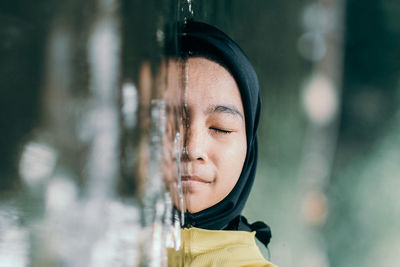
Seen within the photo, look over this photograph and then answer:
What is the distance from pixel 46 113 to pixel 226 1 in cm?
61

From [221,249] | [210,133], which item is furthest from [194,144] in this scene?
A: [221,249]

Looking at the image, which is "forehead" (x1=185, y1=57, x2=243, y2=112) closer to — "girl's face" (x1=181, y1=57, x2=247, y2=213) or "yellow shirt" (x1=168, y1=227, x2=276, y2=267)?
"girl's face" (x1=181, y1=57, x2=247, y2=213)

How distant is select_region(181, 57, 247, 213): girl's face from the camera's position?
0.47m

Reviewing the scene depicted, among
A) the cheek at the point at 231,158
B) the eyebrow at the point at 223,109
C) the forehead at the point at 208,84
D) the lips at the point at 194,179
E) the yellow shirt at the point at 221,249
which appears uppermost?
the forehead at the point at 208,84

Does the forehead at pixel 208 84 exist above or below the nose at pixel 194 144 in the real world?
above

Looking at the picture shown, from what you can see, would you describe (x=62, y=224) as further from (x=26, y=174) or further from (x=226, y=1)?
(x=226, y=1)

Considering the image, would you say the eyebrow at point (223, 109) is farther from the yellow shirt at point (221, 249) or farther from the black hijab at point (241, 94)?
the yellow shirt at point (221, 249)

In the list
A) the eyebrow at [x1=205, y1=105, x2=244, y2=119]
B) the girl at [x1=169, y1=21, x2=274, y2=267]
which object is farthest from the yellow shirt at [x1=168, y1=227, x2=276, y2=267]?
the eyebrow at [x1=205, y1=105, x2=244, y2=119]

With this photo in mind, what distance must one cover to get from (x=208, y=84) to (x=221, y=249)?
0.20m

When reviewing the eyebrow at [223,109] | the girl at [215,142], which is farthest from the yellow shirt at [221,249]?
the eyebrow at [223,109]

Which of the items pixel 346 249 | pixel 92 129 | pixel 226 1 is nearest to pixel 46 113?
pixel 92 129

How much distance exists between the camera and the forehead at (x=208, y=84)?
0.47 m

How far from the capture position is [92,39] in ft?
0.41

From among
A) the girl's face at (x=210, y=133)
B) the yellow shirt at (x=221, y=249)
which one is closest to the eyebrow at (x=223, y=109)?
the girl's face at (x=210, y=133)
